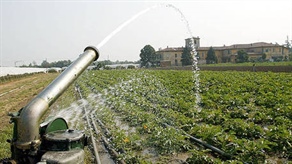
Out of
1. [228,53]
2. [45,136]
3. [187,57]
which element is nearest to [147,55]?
[187,57]

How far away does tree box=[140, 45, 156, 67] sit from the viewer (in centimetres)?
7606

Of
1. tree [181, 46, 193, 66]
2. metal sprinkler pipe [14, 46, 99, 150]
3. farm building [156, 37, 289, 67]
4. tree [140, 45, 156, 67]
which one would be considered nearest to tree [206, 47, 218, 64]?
farm building [156, 37, 289, 67]

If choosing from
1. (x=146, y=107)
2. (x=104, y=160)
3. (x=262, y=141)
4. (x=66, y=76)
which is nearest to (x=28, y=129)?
(x=66, y=76)

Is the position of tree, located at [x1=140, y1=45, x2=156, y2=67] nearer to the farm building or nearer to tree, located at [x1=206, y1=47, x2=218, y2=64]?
the farm building

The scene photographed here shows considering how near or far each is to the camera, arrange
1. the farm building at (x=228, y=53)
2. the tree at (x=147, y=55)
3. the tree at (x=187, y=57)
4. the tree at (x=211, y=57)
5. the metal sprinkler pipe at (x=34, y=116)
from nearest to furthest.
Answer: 1. the metal sprinkler pipe at (x=34, y=116)
2. the tree at (x=187, y=57)
3. the tree at (x=147, y=55)
4. the tree at (x=211, y=57)
5. the farm building at (x=228, y=53)

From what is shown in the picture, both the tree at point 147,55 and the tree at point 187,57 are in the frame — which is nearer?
the tree at point 187,57

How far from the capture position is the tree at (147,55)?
76.1 meters

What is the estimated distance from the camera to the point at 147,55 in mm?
77062

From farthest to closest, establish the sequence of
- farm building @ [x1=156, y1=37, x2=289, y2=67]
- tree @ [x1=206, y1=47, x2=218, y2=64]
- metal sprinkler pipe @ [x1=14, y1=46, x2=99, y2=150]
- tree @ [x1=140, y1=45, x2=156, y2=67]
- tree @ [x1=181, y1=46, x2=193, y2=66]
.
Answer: farm building @ [x1=156, y1=37, x2=289, y2=67], tree @ [x1=206, y1=47, x2=218, y2=64], tree @ [x1=140, y1=45, x2=156, y2=67], tree @ [x1=181, y1=46, x2=193, y2=66], metal sprinkler pipe @ [x1=14, y1=46, x2=99, y2=150]

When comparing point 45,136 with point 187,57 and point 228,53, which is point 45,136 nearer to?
point 187,57

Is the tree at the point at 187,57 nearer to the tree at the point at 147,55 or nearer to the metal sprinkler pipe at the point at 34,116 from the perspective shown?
the tree at the point at 147,55

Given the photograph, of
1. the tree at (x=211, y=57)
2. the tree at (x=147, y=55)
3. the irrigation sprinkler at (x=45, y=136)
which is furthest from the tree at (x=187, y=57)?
the irrigation sprinkler at (x=45, y=136)

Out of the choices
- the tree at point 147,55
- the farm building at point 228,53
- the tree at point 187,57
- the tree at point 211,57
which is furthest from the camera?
the farm building at point 228,53

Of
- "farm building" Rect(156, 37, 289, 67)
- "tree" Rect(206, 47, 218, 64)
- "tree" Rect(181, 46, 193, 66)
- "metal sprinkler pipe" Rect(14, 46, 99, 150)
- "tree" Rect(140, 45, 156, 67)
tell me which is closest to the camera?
"metal sprinkler pipe" Rect(14, 46, 99, 150)
